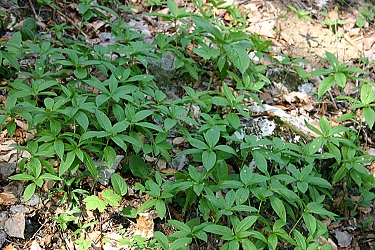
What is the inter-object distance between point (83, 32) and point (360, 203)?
3.31m

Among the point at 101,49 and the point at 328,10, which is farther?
the point at 328,10

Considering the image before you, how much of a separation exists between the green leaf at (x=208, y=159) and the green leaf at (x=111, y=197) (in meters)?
0.65

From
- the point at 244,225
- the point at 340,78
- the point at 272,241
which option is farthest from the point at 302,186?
the point at 340,78

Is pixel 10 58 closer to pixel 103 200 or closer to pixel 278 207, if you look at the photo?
pixel 103 200

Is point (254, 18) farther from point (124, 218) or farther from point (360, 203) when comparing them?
point (124, 218)

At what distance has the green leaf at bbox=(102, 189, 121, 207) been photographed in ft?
9.07

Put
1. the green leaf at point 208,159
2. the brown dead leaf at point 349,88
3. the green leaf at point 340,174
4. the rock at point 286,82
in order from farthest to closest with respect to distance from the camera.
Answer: the brown dead leaf at point 349,88, the rock at point 286,82, the green leaf at point 340,174, the green leaf at point 208,159

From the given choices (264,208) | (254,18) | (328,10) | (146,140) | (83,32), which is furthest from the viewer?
(328,10)

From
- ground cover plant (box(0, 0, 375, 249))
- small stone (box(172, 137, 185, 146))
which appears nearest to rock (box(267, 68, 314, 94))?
ground cover plant (box(0, 0, 375, 249))

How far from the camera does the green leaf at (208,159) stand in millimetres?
2779

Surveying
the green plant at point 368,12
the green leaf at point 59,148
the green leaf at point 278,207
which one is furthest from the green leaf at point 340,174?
the green plant at point 368,12

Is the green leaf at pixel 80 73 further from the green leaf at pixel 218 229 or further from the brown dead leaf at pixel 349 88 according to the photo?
the brown dead leaf at pixel 349 88

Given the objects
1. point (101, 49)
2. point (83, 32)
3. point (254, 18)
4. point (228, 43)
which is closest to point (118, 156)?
point (101, 49)

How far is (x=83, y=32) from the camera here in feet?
14.5
